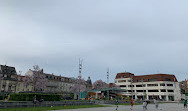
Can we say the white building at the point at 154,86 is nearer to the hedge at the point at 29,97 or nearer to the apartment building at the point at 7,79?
the hedge at the point at 29,97

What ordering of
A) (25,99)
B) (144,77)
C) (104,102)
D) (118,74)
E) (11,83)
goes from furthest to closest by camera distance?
1. (118,74)
2. (144,77)
3. (11,83)
4. (104,102)
5. (25,99)

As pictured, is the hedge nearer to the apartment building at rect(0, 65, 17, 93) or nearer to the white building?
the apartment building at rect(0, 65, 17, 93)

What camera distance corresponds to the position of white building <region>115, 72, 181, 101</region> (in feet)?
265

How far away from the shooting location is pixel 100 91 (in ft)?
180

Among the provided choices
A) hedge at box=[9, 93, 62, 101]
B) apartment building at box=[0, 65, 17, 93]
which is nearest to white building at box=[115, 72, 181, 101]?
hedge at box=[9, 93, 62, 101]

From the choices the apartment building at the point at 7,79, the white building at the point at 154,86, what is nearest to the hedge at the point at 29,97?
the apartment building at the point at 7,79

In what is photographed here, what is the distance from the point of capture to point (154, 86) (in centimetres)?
8406

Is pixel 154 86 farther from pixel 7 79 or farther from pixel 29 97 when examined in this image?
pixel 7 79

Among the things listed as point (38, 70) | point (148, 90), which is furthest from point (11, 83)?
point (148, 90)

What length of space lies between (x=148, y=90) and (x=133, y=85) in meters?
9.71

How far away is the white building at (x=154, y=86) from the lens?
80.8m

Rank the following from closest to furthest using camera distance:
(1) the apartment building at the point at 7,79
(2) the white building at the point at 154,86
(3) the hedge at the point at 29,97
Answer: (3) the hedge at the point at 29,97
(1) the apartment building at the point at 7,79
(2) the white building at the point at 154,86

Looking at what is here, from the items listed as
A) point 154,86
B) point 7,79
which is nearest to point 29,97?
point 7,79

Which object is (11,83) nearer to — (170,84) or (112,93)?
(112,93)
